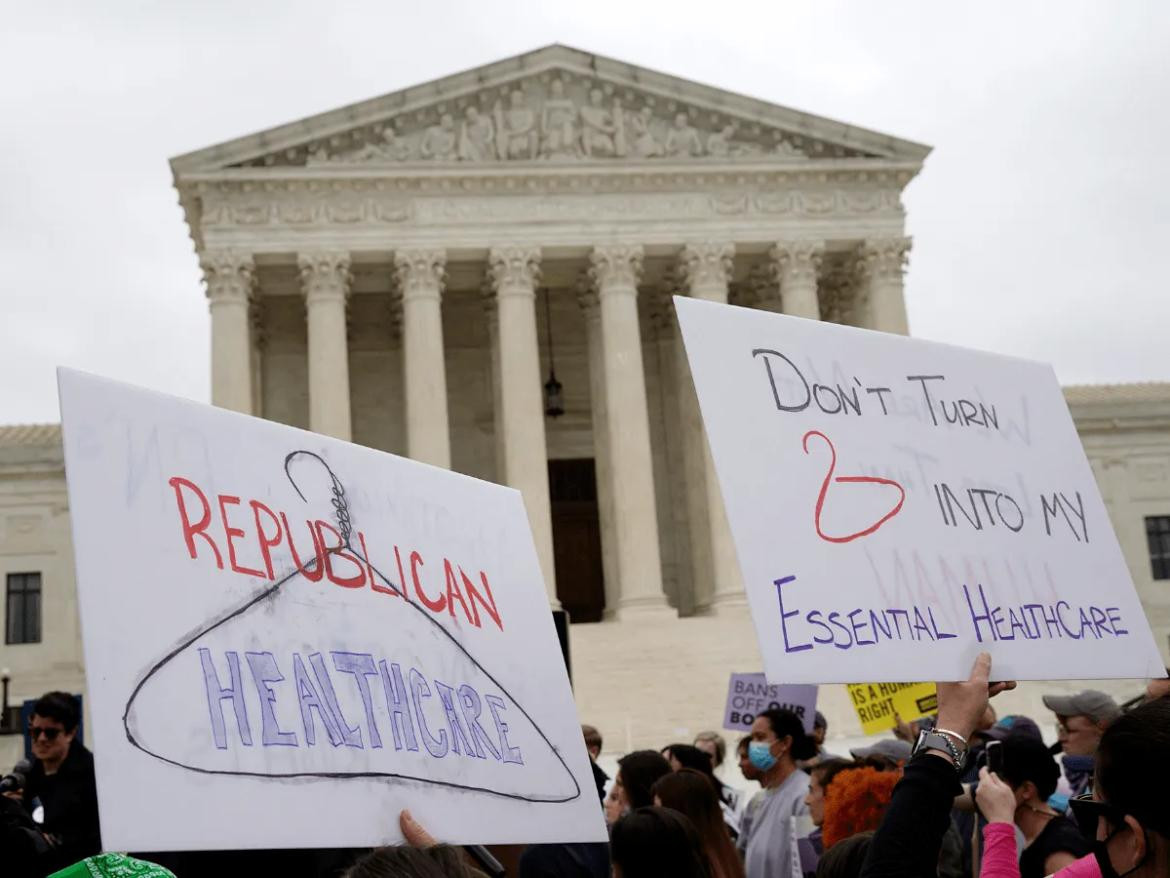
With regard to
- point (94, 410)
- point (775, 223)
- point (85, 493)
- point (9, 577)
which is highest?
point (775, 223)

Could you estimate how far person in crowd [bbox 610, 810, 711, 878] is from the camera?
17.9 ft

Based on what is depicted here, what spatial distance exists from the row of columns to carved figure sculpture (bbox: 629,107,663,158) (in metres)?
2.83

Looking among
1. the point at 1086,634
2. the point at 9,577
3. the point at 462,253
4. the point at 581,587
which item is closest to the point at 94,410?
the point at 1086,634

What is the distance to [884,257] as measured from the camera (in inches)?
1533

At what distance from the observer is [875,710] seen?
46.5 ft

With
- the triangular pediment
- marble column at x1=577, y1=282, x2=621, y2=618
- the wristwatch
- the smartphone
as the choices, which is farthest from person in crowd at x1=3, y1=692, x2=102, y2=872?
the triangular pediment

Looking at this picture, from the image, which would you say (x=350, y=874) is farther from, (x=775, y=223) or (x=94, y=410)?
(x=775, y=223)

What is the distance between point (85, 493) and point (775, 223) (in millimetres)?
36130

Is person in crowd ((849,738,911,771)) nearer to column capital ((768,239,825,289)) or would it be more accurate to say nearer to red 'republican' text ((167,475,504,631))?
red 'republican' text ((167,475,504,631))

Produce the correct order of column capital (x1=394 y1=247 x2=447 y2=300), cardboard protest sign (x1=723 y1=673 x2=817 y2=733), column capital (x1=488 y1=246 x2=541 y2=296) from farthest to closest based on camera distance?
1. column capital (x1=488 y1=246 x2=541 y2=296)
2. column capital (x1=394 y1=247 x2=447 y2=300)
3. cardboard protest sign (x1=723 y1=673 x2=817 y2=733)

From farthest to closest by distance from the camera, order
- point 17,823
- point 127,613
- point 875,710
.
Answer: point 875,710, point 17,823, point 127,613

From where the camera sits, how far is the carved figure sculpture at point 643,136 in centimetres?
3928

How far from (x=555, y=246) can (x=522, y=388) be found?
13.3 feet

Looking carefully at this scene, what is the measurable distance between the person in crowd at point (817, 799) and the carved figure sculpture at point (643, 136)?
A: 1278 inches
